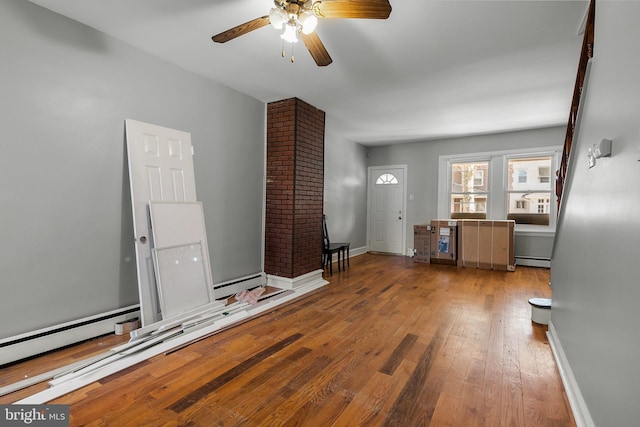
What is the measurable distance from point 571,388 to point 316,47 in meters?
2.82

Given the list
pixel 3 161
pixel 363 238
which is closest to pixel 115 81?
pixel 3 161

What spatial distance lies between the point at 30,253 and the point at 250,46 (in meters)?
2.47

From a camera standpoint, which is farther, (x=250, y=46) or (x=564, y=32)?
(x=250, y=46)

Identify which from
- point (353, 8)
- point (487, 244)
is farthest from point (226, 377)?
point (487, 244)

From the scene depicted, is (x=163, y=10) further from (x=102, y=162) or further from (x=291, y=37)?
(x=102, y=162)

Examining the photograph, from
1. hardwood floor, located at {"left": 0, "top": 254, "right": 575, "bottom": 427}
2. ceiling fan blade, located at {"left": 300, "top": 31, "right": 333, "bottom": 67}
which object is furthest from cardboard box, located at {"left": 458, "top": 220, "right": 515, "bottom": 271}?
ceiling fan blade, located at {"left": 300, "top": 31, "right": 333, "bottom": 67}

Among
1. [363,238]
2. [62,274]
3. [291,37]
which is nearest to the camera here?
[291,37]

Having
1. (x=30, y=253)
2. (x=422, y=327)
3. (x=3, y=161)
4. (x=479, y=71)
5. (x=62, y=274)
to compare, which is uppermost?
(x=479, y=71)

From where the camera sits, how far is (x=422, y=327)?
2.82 m

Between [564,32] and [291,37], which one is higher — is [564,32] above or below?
above

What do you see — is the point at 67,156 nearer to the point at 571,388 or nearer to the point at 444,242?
the point at 571,388

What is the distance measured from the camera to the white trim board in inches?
59.4

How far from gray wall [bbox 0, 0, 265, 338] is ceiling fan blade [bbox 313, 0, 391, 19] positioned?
200cm

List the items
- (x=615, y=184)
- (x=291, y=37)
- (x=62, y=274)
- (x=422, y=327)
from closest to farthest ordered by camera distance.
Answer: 1. (x=615, y=184)
2. (x=291, y=37)
3. (x=62, y=274)
4. (x=422, y=327)
